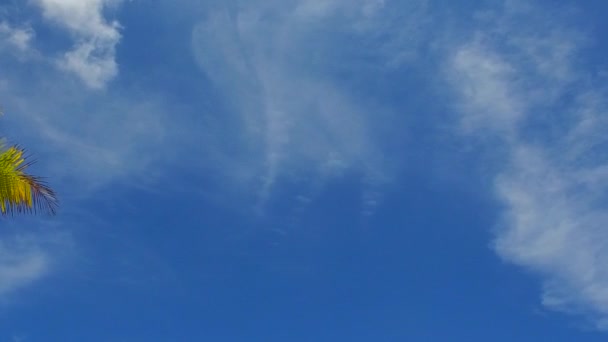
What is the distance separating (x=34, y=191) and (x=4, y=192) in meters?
0.78

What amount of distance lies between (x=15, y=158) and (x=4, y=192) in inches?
30.2

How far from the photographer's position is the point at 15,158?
18.5 meters

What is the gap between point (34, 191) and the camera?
62.2 ft

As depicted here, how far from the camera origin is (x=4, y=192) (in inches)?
722

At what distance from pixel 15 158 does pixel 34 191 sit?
0.92 metres
